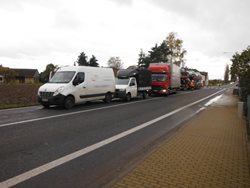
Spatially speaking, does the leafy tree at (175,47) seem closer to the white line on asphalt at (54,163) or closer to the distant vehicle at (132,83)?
the distant vehicle at (132,83)

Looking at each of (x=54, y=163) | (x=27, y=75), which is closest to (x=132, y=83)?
(x=54, y=163)

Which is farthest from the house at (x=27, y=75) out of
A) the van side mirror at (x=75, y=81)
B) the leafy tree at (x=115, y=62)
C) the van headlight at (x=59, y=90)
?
the van headlight at (x=59, y=90)

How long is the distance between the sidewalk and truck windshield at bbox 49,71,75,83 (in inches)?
390

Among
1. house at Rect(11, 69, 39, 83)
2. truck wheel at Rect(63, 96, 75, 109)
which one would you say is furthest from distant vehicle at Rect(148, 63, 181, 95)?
house at Rect(11, 69, 39, 83)

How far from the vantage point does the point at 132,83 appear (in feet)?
81.1

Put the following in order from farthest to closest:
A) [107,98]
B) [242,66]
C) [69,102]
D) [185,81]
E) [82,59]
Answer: [82,59], [185,81], [107,98], [242,66], [69,102]

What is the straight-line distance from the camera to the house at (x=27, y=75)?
323 feet

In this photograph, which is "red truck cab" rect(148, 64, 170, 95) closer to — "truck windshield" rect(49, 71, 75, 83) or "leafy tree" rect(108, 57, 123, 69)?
"truck windshield" rect(49, 71, 75, 83)

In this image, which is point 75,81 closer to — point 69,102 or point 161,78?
point 69,102

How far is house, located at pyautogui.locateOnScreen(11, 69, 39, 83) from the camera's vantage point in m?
98.5

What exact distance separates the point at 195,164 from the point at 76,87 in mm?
12628

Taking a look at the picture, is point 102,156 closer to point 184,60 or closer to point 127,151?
point 127,151

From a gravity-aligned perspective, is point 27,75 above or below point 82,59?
below

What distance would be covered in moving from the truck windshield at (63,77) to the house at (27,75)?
82.5 metres
